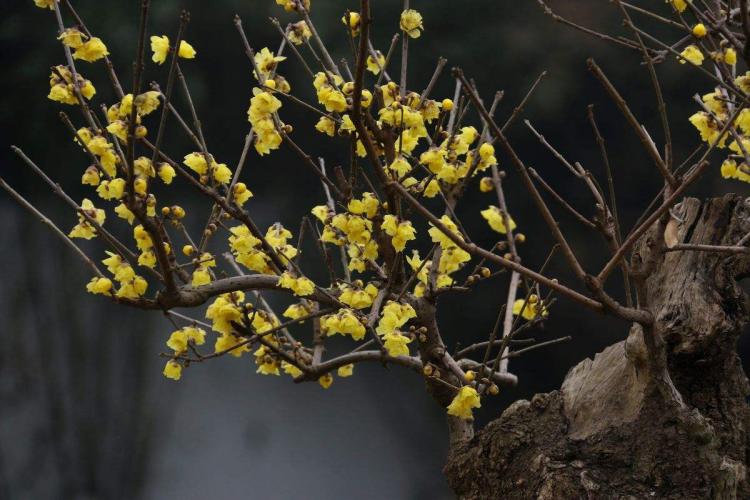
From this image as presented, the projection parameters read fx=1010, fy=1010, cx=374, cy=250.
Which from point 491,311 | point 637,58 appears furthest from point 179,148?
point 637,58

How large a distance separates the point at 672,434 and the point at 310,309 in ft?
2.73

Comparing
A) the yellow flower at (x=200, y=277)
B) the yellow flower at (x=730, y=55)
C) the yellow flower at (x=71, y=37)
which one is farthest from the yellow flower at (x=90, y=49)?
the yellow flower at (x=730, y=55)

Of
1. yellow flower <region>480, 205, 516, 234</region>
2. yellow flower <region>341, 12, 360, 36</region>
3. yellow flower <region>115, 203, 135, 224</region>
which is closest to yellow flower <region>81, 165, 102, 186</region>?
yellow flower <region>115, 203, 135, 224</region>

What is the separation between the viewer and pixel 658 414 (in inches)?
70.2

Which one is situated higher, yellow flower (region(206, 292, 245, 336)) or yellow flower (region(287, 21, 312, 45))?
yellow flower (region(287, 21, 312, 45))

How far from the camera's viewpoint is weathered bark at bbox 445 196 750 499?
174cm

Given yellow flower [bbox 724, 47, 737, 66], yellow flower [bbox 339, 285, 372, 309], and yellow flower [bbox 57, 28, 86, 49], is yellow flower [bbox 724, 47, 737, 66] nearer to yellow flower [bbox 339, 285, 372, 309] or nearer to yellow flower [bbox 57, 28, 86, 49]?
yellow flower [bbox 339, 285, 372, 309]

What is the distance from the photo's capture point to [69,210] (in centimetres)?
339

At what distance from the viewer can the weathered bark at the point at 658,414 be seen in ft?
5.69

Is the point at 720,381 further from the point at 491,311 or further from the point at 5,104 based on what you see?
the point at 5,104

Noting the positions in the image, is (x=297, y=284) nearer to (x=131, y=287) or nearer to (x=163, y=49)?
(x=131, y=287)

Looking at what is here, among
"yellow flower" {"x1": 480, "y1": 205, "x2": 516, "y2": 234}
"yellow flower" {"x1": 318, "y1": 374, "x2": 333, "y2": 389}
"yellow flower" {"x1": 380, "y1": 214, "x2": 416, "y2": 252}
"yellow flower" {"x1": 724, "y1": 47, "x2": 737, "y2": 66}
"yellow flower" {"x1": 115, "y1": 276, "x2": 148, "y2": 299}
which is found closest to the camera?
"yellow flower" {"x1": 480, "y1": 205, "x2": 516, "y2": 234}

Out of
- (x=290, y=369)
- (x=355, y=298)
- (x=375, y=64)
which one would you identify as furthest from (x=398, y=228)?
(x=290, y=369)

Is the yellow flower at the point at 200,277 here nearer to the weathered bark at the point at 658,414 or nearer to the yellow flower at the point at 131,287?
the yellow flower at the point at 131,287
